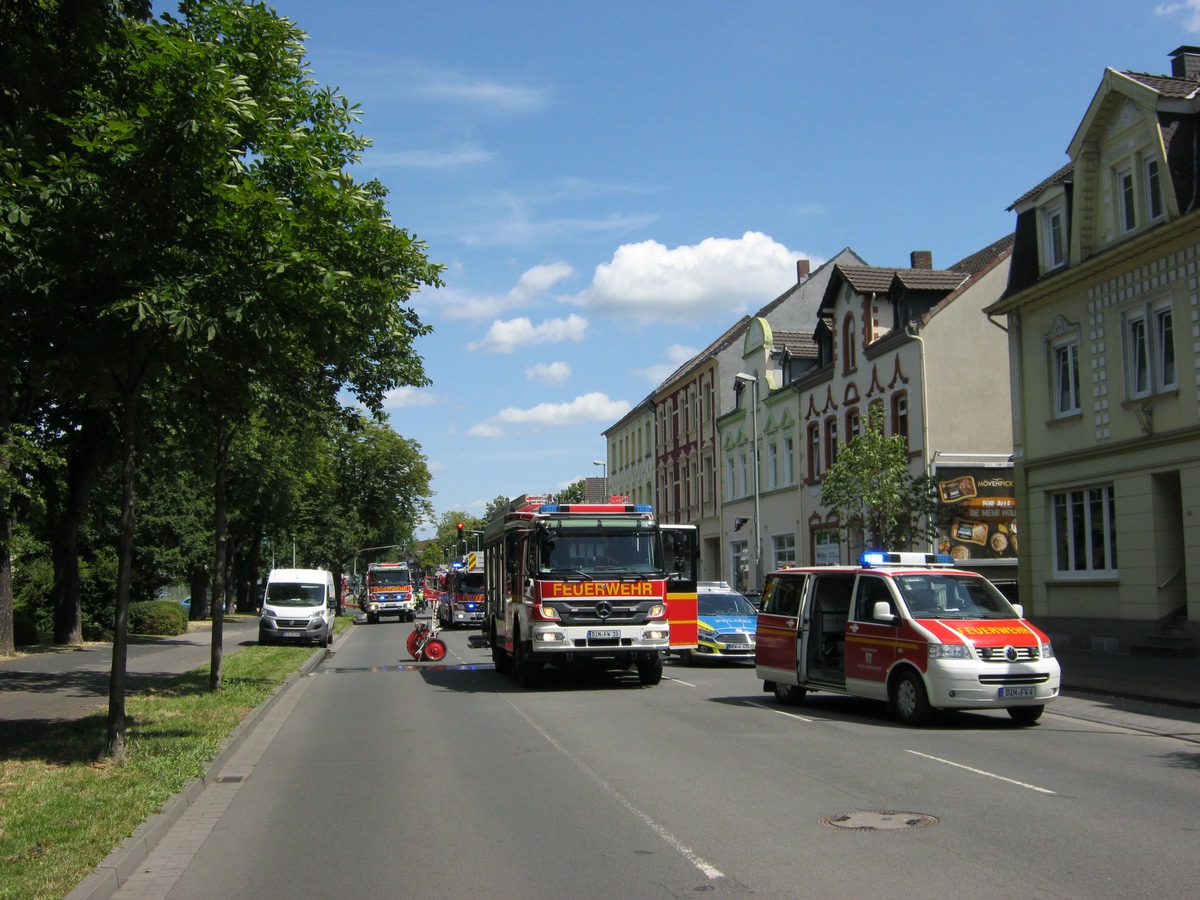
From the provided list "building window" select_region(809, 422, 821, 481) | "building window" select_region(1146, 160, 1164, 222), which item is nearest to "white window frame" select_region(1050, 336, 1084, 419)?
"building window" select_region(1146, 160, 1164, 222)

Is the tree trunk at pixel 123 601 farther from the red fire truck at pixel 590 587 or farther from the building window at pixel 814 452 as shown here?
the building window at pixel 814 452

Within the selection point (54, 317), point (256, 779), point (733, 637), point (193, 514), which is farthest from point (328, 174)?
point (193, 514)

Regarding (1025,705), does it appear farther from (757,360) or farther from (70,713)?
(757,360)

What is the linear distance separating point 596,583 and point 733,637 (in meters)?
6.73

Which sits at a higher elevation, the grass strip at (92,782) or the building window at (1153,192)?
the building window at (1153,192)

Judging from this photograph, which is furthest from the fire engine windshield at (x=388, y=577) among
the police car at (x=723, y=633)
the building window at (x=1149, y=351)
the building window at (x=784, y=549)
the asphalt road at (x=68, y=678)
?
the building window at (x=1149, y=351)

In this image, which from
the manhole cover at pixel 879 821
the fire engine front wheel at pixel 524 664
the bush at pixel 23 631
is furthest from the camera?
the bush at pixel 23 631

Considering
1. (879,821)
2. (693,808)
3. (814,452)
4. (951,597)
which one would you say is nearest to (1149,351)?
(951,597)

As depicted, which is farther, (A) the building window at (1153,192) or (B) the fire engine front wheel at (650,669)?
(A) the building window at (1153,192)

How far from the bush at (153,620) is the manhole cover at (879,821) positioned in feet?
112

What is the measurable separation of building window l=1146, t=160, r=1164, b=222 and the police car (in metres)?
11.6

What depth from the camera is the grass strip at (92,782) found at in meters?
6.85

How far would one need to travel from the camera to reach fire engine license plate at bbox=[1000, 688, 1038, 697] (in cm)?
1304

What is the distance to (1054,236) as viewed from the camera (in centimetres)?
2677
